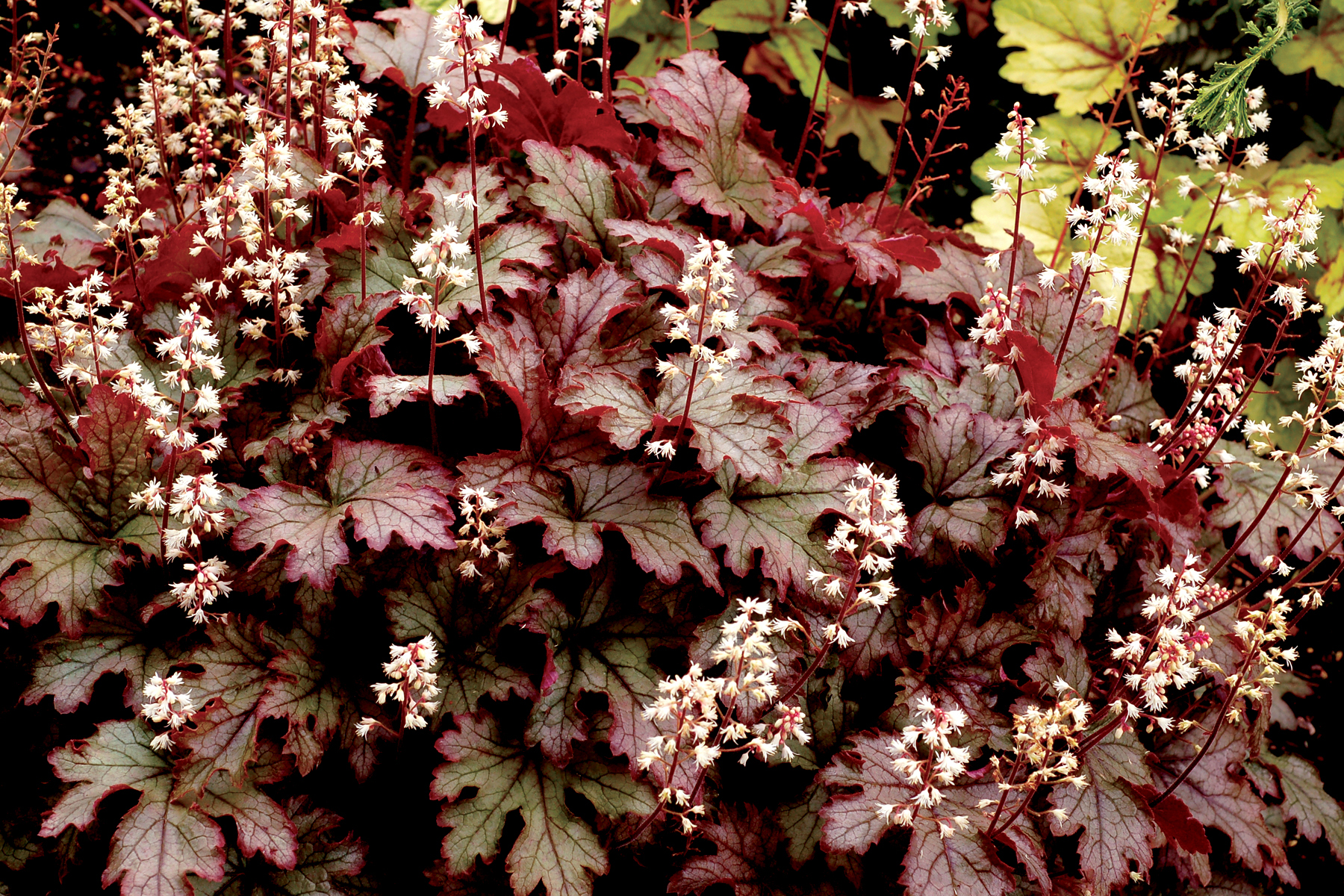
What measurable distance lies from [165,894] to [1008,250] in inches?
80.8

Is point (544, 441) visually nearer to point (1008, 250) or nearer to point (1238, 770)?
point (1008, 250)

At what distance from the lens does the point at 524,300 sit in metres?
1.99

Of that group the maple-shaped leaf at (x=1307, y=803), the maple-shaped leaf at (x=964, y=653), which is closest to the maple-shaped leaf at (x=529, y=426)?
the maple-shaped leaf at (x=964, y=653)

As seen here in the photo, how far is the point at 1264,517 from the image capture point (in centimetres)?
228

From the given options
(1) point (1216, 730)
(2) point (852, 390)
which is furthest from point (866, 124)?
(1) point (1216, 730)

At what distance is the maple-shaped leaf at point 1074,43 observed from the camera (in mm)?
3162

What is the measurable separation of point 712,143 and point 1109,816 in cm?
154

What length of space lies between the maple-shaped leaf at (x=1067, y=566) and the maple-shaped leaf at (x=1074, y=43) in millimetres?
1698

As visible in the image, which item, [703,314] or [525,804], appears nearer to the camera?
[703,314]

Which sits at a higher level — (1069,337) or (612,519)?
(1069,337)

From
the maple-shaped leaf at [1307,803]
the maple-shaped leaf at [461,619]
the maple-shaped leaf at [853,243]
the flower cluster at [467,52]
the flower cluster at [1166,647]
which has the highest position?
the flower cluster at [467,52]

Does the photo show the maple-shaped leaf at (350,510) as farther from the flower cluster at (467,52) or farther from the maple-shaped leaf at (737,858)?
the maple-shaped leaf at (737,858)

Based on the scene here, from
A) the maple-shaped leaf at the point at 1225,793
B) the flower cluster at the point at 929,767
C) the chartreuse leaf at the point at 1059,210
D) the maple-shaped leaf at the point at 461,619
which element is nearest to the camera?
the flower cluster at the point at 929,767

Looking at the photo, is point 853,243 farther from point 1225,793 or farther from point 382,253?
point 1225,793
